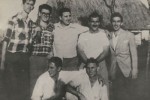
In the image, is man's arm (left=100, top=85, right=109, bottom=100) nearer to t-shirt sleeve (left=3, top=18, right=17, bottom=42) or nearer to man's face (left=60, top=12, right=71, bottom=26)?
man's face (left=60, top=12, right=71, bottom=26)

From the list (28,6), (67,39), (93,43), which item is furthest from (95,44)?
(28,6)

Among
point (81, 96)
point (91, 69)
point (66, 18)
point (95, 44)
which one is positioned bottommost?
point (81, 96)

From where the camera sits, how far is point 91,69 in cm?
127

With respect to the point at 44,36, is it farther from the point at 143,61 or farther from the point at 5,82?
the point at 143,61

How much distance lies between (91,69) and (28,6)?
0.38m

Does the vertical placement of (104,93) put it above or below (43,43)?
below

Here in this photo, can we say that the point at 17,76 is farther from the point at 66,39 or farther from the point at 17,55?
the point at 66,39

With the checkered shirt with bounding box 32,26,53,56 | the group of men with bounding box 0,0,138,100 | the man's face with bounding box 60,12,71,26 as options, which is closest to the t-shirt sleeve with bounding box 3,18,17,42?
the group of men with bounding box 0,0,138,100

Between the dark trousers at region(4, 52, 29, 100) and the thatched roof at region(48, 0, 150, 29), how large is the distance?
27 centimetres

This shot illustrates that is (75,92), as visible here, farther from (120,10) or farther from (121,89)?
(120,10)

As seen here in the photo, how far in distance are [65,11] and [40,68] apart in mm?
266

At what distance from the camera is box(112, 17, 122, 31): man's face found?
4.25 ft

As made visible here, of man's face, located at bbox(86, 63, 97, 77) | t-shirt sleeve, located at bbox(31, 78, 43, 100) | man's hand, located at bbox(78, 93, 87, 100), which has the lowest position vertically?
man's hand, located at bbox(78, 93, 87, 100)

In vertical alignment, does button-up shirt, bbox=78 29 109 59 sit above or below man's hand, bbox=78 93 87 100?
above
